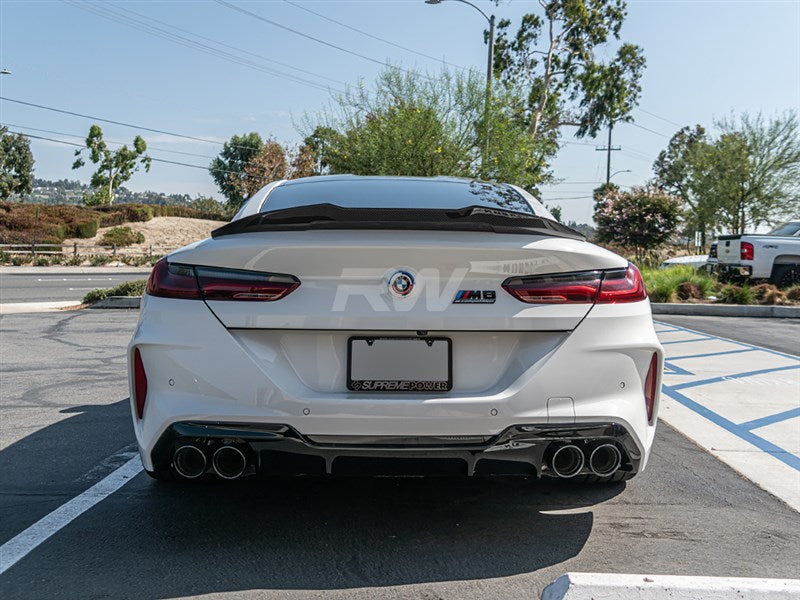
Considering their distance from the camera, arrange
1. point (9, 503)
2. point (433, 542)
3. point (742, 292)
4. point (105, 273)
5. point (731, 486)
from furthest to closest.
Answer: point (105, 273) → point (742, 292) → point (731, 486) → point (9, 503) → point (433, 542)

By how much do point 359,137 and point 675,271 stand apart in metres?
8.23

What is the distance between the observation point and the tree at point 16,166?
71.3m

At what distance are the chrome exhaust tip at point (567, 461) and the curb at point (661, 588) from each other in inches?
20.4

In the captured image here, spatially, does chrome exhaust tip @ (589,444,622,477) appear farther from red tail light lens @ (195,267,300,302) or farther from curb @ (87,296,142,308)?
curb @ (87,296,142,308)

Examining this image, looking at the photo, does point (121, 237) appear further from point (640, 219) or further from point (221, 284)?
point (221, 284)

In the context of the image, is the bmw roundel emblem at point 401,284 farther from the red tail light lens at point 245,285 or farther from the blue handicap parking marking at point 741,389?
the blue handicap parking marking at point 741,389

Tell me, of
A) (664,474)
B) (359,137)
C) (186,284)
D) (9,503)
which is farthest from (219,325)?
(359,137)

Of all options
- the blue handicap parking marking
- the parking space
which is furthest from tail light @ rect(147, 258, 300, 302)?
the blue handicap parking marking

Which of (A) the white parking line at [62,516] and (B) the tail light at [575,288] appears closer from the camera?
(B) the tail light at [575,288]

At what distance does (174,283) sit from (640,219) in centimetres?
2313

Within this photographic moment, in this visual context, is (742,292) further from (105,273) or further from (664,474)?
(105,273)

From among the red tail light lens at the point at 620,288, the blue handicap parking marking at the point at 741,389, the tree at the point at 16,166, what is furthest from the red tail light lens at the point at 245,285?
the tree at the point at 16,166

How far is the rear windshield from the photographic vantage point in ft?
12.5

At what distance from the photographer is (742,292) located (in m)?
16.3
